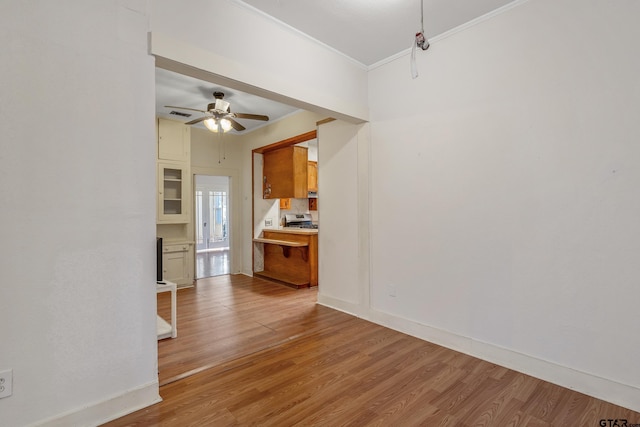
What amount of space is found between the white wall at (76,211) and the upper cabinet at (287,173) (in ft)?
11.0

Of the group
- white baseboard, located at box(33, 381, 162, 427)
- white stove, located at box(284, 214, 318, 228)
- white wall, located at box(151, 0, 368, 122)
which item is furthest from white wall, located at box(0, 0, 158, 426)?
white stove, located at box(284, 214, 318, 228)

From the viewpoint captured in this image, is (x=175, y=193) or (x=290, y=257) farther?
(x=290, y=257)

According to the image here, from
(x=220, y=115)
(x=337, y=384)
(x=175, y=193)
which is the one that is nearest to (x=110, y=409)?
(x=337, y=384)

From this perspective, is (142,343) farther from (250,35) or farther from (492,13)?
(492,13)

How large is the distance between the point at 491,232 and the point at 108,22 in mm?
3075

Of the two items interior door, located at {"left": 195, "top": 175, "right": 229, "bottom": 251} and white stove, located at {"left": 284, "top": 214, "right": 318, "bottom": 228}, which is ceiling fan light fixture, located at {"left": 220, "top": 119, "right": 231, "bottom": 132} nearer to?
white stove, located at {"left": 284, "top": 214, "right": 318, "bottom": 228}

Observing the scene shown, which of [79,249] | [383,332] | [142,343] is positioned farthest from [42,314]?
[383,332]

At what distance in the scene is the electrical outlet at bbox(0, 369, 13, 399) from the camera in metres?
1.52

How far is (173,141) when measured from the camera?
503 centimetres

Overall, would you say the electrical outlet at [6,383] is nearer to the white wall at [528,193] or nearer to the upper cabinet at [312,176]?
the white wall at [528,193]

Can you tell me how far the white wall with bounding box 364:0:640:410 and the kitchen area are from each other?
2.07 meters

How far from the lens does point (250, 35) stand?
7.95 ft

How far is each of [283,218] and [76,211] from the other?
188 inches

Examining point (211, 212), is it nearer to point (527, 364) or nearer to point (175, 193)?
point (175, 193)
